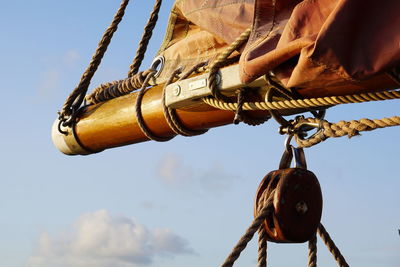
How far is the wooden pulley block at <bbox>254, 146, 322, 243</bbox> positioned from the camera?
2.19 meters

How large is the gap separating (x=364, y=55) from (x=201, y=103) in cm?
80

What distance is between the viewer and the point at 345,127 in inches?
78.9

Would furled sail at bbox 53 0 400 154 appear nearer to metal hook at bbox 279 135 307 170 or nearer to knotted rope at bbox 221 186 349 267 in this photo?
metal hook at bbox 279 135 307 170

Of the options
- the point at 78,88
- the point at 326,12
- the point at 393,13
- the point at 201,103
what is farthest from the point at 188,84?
the point at 78,88

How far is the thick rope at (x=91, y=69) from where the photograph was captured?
3326 millimetres

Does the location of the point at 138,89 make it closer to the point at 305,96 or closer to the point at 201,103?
the point at 201,103

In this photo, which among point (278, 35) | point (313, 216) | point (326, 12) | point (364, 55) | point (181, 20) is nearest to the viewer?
point (364, 55)

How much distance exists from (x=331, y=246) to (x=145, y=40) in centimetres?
147

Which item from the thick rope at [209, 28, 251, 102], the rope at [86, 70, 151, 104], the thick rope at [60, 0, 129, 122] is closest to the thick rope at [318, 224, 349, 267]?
the thick rope at [209, 28, 251, 102]

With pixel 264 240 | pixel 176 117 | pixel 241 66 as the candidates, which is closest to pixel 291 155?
pixel 264 240

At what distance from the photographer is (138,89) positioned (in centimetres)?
300

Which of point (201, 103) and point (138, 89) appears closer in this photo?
point (201, 103)

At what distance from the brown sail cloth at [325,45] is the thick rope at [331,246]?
47 centimetres

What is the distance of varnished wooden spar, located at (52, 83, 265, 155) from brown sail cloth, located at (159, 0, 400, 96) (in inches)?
16.0
